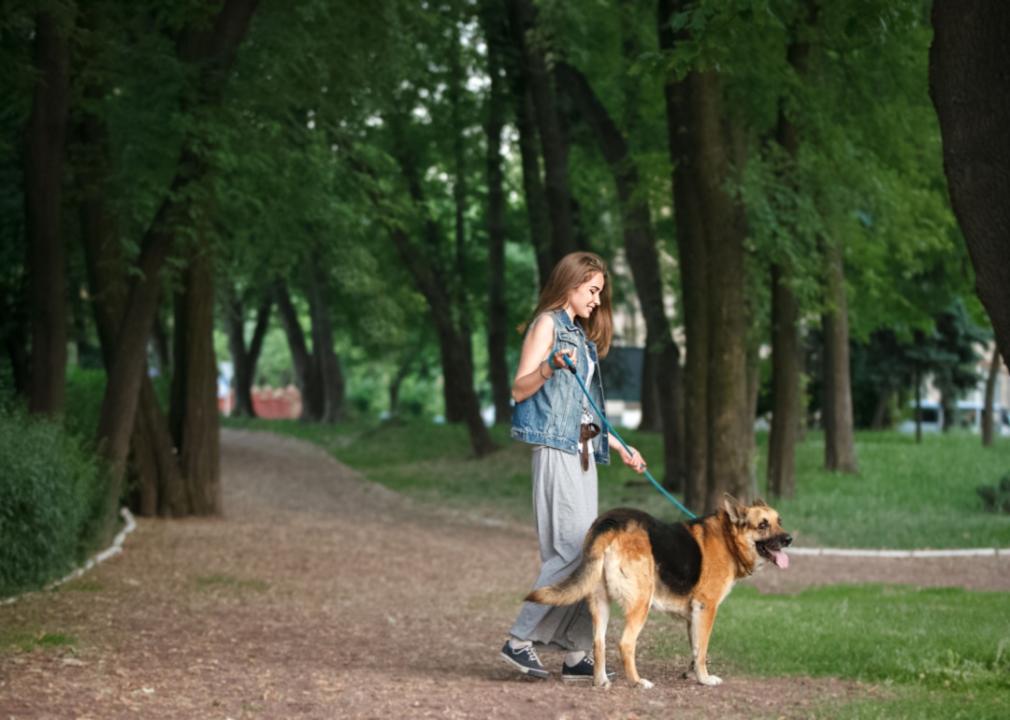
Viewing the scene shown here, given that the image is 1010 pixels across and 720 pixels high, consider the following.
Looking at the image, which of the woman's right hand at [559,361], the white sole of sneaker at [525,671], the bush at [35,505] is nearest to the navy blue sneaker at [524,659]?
the white sole of sneaker at [525,671]

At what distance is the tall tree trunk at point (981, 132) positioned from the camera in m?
6.58

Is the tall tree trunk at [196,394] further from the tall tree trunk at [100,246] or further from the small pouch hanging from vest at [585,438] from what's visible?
the small pouch hanging from vest at [585,438]

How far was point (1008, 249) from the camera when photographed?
654 cm

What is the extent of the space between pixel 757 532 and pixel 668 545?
19.5 inches

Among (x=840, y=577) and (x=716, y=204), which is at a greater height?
(x=716, y=204)

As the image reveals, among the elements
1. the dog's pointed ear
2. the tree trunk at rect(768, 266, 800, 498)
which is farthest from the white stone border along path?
the tree trunk at rect(768, 266, 800, 498)

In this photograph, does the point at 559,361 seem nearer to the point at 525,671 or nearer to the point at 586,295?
the point at 586,295

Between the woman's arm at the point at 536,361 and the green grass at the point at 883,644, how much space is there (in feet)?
7.18

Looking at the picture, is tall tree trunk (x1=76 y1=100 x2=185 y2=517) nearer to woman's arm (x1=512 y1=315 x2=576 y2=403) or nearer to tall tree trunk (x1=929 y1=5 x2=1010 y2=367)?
woman's arm (x1=512 y1=315 x2=576 y2=403)

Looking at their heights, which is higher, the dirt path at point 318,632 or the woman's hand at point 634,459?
the woman's hand at point 634,459

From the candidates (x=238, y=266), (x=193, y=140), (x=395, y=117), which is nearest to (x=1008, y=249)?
(x=193, y=140)

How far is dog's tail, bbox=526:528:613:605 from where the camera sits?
7445mm

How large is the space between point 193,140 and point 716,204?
629 centimetres

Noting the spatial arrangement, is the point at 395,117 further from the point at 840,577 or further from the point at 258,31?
the point at 840,577
